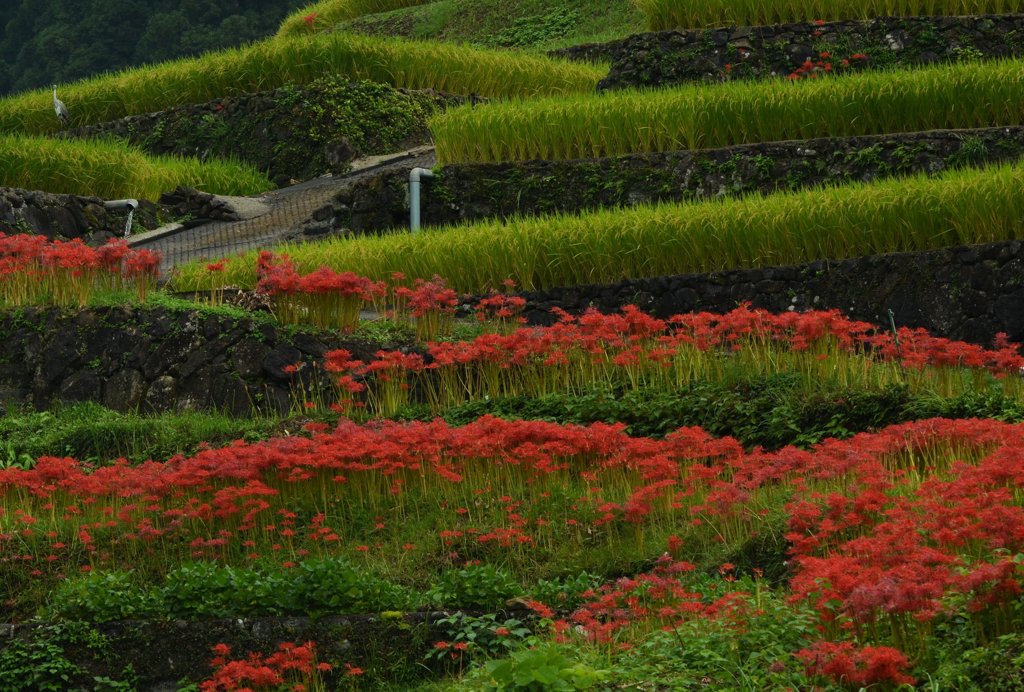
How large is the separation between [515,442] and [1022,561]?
13.3ft

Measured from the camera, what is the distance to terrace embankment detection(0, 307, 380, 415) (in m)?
13.1

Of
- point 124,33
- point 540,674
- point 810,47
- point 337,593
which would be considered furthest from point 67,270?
point 124,33

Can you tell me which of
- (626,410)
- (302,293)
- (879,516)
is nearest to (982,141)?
(626,410)

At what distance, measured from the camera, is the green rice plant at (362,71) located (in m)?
23.6

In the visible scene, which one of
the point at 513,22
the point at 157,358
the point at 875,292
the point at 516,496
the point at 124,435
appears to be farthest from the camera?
the point at 513,22

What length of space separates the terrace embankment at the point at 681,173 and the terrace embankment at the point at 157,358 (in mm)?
4367

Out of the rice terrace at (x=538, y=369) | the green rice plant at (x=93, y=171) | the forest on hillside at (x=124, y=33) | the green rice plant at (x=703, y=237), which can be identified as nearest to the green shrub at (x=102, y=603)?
the rice terrace at (x=538, y=369)

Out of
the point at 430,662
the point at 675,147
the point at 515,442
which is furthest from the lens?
the point at 675,147

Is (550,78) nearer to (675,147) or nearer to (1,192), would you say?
(675,147)

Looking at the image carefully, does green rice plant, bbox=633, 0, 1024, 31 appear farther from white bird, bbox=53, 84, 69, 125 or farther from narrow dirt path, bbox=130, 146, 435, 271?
white bird, bbox=53, 84, 69, 125

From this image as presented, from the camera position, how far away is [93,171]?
20.0 metres

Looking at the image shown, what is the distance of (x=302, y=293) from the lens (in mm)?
13344

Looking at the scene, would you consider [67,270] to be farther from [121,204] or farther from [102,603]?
[102,603]

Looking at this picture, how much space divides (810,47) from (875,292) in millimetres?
6972
